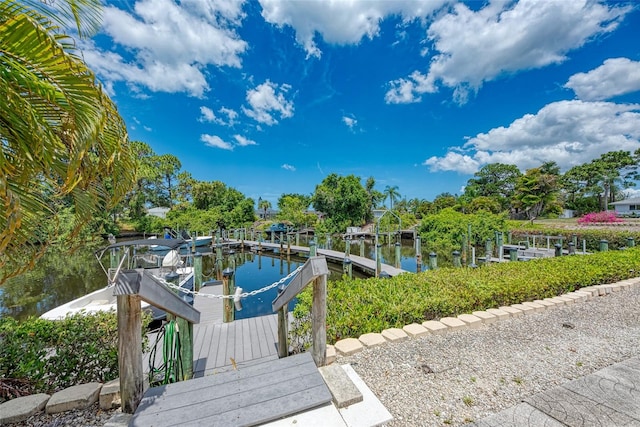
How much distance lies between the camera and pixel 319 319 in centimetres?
264

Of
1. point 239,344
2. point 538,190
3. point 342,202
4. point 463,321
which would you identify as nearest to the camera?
point 463,321

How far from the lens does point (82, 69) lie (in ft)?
5.53

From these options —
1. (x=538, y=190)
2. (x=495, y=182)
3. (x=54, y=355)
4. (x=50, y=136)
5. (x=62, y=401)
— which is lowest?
(x=62, y=401)

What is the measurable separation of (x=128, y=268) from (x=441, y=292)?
26.3ft

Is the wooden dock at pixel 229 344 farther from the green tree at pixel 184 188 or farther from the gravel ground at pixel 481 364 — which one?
the green tree at pixel 184 188

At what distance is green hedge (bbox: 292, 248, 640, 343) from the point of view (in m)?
3.50

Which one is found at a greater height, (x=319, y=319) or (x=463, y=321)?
(x=319, y=319)

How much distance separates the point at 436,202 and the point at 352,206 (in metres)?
19.7

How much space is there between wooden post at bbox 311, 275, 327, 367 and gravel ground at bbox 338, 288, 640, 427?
351 mm

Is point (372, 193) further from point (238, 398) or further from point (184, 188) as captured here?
point (238, 398)

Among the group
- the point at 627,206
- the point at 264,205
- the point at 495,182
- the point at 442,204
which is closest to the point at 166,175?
the point at 264,205

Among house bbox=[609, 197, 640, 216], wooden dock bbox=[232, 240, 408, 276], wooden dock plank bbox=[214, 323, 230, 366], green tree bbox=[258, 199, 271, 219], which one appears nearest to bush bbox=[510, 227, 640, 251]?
wooden dock bbox=[232, 240, 408, 276]

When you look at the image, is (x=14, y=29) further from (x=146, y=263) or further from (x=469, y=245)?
(x=469, y=245)

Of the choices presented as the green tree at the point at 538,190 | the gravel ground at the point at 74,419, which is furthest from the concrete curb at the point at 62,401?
the green tree at the point at 538,190
